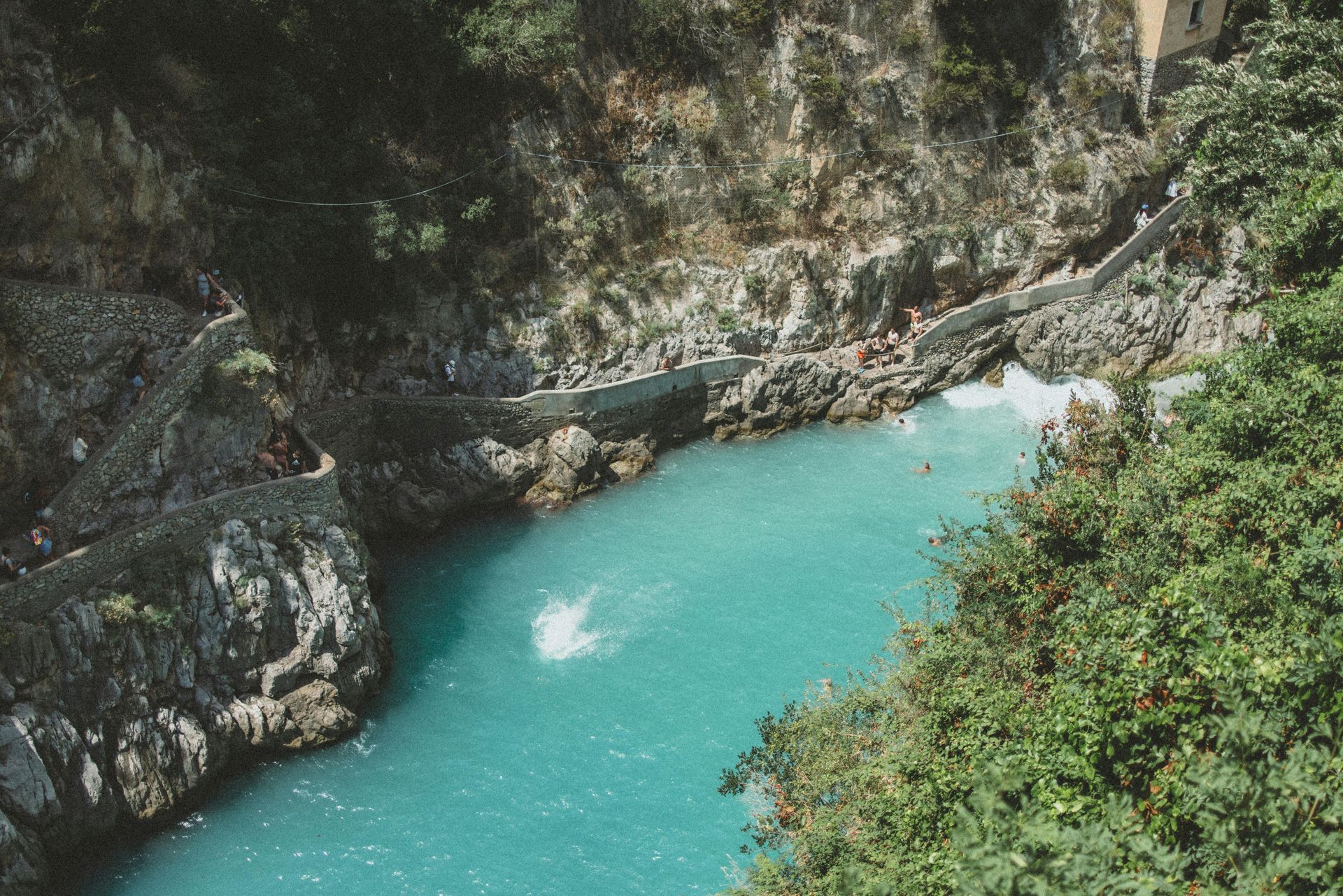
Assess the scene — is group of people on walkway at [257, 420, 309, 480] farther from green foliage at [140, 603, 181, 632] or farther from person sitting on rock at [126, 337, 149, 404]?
green foliage at [140, 603, 181, 632]

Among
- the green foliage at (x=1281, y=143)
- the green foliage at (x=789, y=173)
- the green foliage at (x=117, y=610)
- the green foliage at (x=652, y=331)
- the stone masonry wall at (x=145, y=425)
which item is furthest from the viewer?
the green foliage at (x=789, y=173)

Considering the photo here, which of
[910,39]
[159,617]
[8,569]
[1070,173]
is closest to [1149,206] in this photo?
[1070,173]

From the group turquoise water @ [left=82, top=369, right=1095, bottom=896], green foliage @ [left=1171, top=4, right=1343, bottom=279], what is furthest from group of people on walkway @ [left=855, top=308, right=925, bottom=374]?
green foliage @ [left=1171, top=4, right=1343, bottom=279]

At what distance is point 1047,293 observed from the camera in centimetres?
4016

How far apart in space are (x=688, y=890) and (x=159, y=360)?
16592mm

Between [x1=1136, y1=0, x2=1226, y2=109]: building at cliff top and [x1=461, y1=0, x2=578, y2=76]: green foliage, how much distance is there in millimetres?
22440

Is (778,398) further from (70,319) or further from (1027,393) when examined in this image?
(70,319)

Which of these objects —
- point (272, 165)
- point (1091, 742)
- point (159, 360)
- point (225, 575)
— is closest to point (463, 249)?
point (272, 165)

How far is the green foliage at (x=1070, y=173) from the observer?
4041 cm

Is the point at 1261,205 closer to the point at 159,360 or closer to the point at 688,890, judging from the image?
the point at 688,890

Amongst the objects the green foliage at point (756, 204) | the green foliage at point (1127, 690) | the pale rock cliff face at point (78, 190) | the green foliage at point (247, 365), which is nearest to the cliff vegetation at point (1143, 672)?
the green foliage at point (1127, 690)

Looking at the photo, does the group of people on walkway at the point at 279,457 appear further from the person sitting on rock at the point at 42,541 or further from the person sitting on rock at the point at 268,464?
the person sitting on rock at the point at 42,541

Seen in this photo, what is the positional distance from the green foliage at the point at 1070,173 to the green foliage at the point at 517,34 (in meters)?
19.4

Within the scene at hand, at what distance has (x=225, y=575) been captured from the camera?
23.5 metres
